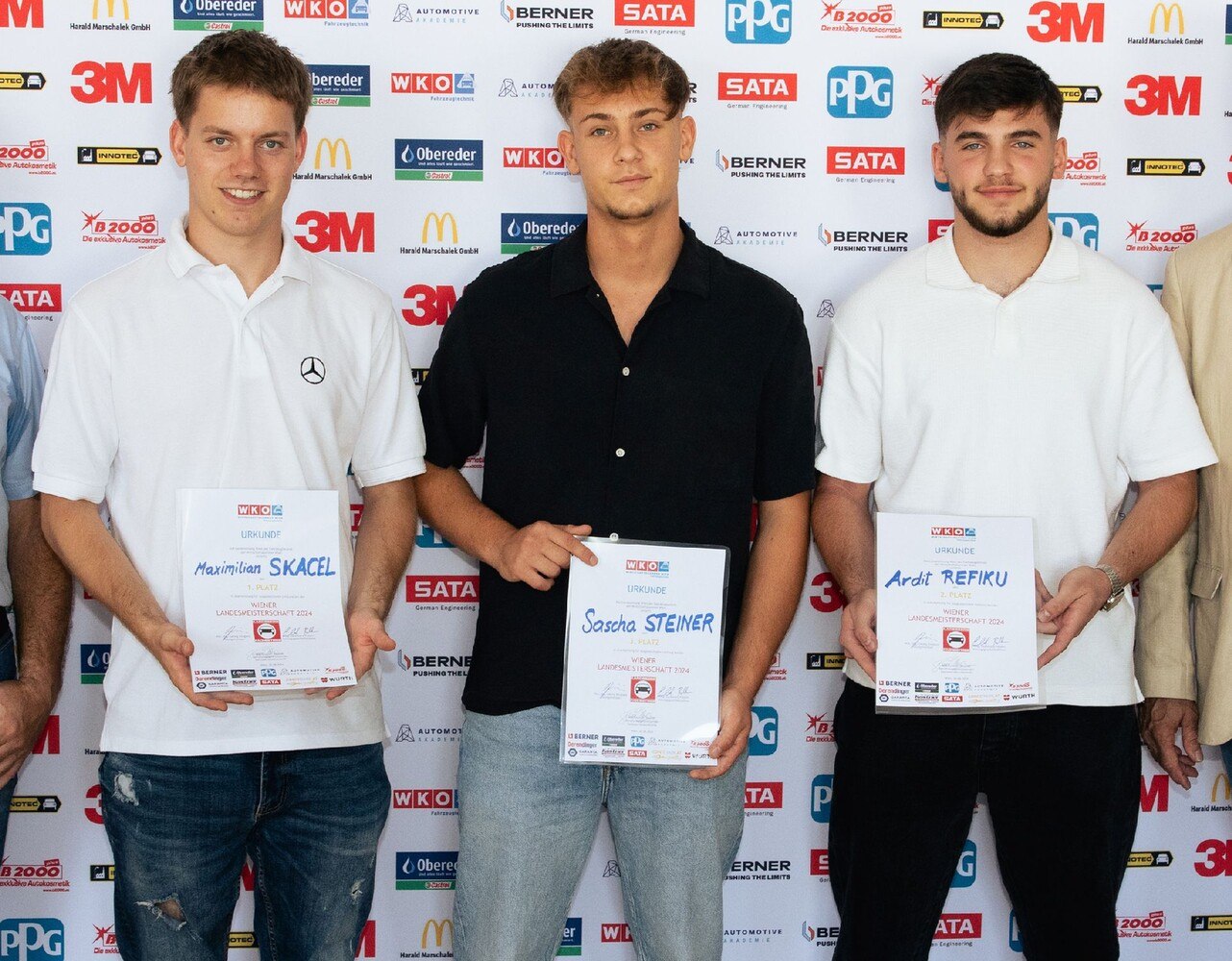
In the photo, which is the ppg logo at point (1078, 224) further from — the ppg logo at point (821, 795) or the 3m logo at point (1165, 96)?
the ppg logo at point (821, 795)

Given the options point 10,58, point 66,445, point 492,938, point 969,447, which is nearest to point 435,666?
point 492,938

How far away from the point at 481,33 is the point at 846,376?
1148 millimetres

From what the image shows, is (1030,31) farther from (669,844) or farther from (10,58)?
(10,58)

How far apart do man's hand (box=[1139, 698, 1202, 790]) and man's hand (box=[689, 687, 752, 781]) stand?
1.00m

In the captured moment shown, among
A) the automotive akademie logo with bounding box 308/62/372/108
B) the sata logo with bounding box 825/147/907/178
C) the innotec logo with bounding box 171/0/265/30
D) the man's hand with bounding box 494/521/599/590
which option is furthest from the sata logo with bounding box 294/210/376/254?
the sata logo with bounding box 825/147/907/178

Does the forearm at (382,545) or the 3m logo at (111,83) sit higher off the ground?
the 3m logo at (111,83)

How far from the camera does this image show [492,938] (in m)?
2.26

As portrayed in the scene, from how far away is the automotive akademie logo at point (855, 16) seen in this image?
2.78m

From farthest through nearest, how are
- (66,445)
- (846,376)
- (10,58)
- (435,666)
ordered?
(435,666) → (10,58) → (846,376) → (66,445)

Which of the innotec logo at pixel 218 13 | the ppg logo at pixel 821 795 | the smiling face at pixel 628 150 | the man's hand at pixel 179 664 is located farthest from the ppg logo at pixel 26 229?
the ppg logo at pixel 821 795

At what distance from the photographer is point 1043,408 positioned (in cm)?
233

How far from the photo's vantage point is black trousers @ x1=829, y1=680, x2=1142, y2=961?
2322mm

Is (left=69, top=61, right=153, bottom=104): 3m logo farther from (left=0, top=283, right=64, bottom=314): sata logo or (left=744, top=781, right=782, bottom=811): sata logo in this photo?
(left=744, top=781, right=782, bottom=811): sata logo

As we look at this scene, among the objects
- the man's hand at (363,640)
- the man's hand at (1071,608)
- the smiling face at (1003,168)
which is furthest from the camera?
the smiling face at (1003,168)
